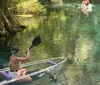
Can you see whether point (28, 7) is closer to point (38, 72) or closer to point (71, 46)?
point (71, 46)

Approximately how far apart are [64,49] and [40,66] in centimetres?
515

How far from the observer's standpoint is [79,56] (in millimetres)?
15992

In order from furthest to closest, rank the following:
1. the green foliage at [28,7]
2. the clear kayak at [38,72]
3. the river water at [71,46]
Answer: the green foliage at [28,7] → the river water at [71,46] → the clear kayak at [38,72]

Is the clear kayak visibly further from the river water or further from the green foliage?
the green foliage

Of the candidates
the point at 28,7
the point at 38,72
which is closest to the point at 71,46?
the point at 38,72

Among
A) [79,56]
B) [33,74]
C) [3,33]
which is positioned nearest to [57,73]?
[33,74]

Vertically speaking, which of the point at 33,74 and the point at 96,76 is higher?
the point at 33,74

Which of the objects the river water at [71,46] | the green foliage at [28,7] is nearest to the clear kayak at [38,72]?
the river water at [71,46]

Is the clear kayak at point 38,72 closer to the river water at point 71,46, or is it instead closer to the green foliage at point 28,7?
the river water at point 71,46

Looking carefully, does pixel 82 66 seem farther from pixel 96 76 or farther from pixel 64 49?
pixel 64 49

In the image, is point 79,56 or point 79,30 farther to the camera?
point 79,30

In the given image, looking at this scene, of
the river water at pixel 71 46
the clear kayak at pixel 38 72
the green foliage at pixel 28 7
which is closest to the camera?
the clear kayak at pixel 38 72

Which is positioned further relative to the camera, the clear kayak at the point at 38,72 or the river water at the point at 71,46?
→ the river water at the point at 71,46

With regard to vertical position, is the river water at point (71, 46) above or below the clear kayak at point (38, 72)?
below
